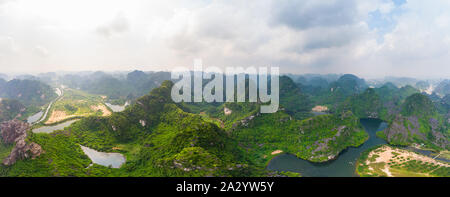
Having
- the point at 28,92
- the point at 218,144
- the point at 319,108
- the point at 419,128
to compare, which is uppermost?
the point at 28,92

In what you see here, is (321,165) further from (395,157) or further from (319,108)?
(319,108)

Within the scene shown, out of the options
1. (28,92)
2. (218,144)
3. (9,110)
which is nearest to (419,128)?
(218,144)

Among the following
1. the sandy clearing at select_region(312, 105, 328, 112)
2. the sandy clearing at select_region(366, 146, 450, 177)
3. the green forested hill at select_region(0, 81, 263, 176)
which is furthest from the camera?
the sandy clearing at select_region(312, 105, 328, 112)

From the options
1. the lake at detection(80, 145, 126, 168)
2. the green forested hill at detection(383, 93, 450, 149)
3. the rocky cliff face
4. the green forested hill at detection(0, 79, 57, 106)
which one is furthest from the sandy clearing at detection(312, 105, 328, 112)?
the green forested hill at detection(0, 79, 57, 106)

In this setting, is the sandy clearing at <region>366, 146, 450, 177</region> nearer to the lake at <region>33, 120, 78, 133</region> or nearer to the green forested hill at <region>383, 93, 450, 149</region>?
the green forested hill at <region>383, 93, 450, 149</region>

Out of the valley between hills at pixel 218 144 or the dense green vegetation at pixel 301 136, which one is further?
the dense green vegetation at pixel 301 136

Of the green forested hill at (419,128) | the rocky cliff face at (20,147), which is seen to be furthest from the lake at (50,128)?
the green forested hill at (419,128)

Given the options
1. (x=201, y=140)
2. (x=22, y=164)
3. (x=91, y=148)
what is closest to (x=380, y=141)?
(x=201, y=140)

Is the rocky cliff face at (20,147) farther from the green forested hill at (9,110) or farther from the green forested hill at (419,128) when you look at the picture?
the green forested hill at (419,128)

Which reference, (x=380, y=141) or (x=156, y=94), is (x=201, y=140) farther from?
(x=380, y=141)
